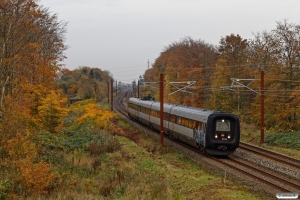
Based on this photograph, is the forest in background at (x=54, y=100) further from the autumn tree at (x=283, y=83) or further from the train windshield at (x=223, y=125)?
the train windshield at (x=223, y=125)

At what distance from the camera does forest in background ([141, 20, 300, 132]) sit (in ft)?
102

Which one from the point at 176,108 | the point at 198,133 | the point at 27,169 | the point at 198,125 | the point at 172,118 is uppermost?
the point at 176,108

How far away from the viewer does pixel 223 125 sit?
A: 21.5 meters

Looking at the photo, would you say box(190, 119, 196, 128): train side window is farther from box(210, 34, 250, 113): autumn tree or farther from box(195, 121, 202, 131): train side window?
box(210, 34, 250, 113): autumn tree

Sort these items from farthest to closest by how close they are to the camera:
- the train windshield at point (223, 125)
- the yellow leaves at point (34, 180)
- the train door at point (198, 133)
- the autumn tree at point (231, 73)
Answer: the autumn tree at point (231, 73) → the train door at point (198, 133) → the train windshield at point (223, 125) → the yellow leaves at point (34, 180)

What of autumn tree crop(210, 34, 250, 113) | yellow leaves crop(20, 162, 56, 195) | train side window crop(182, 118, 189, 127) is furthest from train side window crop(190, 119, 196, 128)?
autumn tree crop(210, 34, 250, 113)

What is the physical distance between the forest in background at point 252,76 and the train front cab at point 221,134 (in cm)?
444

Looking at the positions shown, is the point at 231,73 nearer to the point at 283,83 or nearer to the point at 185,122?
the point at 283,83

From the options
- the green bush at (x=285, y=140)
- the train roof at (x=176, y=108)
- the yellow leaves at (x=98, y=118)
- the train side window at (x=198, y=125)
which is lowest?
the green bush at (x=285, y=140)

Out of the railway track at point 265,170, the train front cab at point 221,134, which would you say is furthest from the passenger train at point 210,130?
the railway track at point 265,170

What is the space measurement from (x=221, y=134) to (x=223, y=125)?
1.82 ft

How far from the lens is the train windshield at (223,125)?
21.4m

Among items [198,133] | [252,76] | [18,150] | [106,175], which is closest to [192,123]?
[198,133]

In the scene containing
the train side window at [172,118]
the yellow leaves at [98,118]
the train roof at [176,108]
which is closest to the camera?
the train roof at [176,108]
